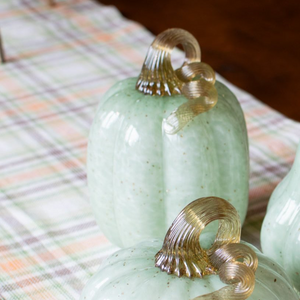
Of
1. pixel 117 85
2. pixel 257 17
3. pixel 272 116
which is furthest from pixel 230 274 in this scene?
pixel 257 17

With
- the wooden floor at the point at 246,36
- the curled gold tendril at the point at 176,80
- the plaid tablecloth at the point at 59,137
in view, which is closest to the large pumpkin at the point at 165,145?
the curled gold tendril at the point at 176,80

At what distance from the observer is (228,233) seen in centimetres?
52

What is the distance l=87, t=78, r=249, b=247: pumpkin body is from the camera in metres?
0.70

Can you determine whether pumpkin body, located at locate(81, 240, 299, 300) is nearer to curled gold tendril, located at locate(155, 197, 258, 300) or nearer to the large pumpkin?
curled gold tendril, located at locate(155, 197, 258, 300)

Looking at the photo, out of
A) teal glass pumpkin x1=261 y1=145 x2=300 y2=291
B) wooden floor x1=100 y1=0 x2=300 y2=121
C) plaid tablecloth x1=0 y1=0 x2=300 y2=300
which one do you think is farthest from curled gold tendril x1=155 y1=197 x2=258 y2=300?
wooden floor x1=100 y1=0 x2=300 y2=121

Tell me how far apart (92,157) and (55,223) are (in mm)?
172

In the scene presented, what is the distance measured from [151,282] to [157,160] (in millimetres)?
225

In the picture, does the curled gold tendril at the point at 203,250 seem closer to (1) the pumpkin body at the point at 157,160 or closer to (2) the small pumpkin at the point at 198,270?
(2) the small pumpkin at the point at 198,270

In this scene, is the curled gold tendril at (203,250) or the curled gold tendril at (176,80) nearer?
the curled gold tendril at (203,250)

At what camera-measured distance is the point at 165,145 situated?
698mm

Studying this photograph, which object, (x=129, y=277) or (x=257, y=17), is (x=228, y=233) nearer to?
(x=129, y=277)

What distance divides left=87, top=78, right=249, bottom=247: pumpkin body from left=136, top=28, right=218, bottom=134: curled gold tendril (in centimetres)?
1

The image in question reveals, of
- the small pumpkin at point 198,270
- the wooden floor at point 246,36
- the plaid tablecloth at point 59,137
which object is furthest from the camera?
the wooden floor at point 246,36

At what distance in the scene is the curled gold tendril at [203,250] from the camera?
487 millimetres
